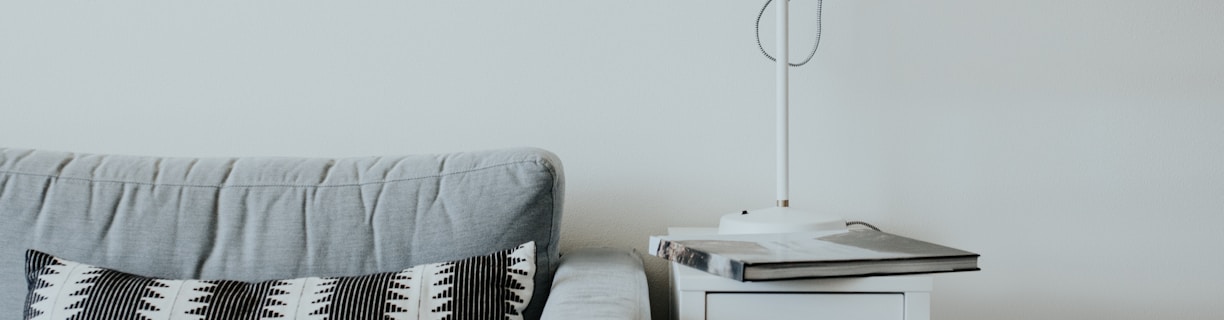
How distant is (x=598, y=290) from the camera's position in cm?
102

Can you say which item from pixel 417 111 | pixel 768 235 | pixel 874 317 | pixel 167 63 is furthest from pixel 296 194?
pixel 874 317

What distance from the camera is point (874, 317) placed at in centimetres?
104

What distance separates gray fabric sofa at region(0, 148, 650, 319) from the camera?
1107 millimetres

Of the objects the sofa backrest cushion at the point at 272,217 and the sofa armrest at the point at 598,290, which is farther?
the sofa backrest cushion at the point at 272,217

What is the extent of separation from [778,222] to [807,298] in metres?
0.16

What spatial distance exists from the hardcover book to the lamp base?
6 cm

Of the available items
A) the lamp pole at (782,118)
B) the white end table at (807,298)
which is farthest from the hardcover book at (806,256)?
the lamp pole at (782,118)

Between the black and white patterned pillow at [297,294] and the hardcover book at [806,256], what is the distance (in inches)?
7.7

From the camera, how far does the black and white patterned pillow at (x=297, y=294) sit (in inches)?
37.4

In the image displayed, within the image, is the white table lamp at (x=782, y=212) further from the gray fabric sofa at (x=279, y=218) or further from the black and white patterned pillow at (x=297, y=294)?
the black and white patterned pillow at (x=297, y=294)

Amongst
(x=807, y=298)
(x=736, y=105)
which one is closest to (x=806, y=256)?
(x=807, y=298)

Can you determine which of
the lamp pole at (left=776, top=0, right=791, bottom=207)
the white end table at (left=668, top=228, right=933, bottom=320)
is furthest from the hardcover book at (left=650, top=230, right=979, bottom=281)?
the lamp pole at (left=776, top=0, right=791, bottom=207)

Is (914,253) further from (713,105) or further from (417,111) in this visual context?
(417,111)

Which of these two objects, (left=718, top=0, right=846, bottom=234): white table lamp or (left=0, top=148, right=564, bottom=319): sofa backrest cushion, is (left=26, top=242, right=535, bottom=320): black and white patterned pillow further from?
(left=718, top=0, right=846, bottom=234): white table lamp
